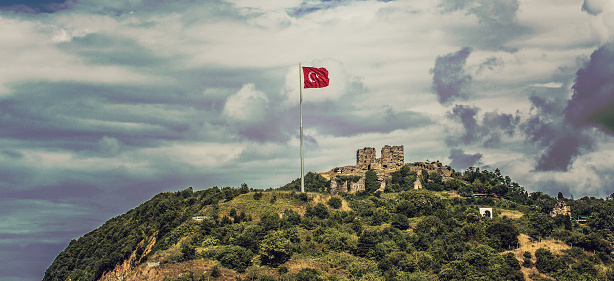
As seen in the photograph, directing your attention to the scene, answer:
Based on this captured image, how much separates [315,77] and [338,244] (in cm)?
4022

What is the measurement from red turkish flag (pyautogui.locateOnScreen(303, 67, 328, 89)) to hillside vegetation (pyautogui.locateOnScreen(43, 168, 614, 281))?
119 feet

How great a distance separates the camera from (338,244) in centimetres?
15975

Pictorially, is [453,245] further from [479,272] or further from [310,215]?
[310,215]

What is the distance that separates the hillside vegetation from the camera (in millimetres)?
148750

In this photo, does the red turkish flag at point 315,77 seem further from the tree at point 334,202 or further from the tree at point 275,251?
the tree at point 334,202

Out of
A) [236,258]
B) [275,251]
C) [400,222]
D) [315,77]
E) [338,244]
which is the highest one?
[315,77]

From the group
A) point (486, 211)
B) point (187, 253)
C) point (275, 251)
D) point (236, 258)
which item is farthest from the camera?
point (486, 211)

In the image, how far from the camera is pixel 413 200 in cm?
19862

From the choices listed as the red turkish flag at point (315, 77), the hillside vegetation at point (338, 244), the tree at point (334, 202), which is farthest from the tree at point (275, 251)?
the red turkish flag at point (315, 77)

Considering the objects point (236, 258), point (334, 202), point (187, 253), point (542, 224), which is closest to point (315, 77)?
point (334, 202)

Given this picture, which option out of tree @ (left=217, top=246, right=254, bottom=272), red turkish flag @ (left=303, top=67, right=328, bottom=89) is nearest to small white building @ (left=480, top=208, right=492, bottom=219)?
red turkish flag @ (left=303, top=67, right=328, bottom=89)

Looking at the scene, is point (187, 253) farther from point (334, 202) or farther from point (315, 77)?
point (334, 202)

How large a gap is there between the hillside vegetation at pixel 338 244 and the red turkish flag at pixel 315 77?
119ft

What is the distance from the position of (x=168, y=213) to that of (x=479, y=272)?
83.7m
